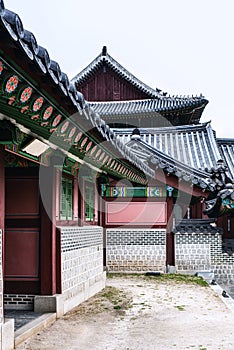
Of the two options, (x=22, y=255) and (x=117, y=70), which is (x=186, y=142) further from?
(x=22, y=255)

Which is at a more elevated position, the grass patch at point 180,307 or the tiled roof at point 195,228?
the tiled roof at point 195,228

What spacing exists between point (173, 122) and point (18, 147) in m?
18.7

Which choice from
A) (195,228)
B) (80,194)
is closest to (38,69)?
(80,194)

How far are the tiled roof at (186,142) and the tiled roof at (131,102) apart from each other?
4129mm

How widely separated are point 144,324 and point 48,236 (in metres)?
1.84

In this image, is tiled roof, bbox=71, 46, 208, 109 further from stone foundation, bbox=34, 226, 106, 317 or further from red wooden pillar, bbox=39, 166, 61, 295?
red wooden pillar, bbox=39, 166, 61, 295

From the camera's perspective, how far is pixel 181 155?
1712cm

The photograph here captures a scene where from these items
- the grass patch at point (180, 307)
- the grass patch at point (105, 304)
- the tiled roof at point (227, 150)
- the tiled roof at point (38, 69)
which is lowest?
the grass patch at point (180, 307)

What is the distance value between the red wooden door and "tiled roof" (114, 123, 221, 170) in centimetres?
933

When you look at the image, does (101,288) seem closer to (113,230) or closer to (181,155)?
(113,230)

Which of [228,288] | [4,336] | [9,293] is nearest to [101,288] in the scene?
[9,293]

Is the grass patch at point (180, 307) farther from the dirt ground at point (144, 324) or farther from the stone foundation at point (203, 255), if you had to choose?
the stone foundation at point (203, 255)

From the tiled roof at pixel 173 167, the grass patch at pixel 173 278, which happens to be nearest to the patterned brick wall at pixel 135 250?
the grass patch at pixel 173 278

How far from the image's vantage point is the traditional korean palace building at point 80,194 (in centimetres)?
454
